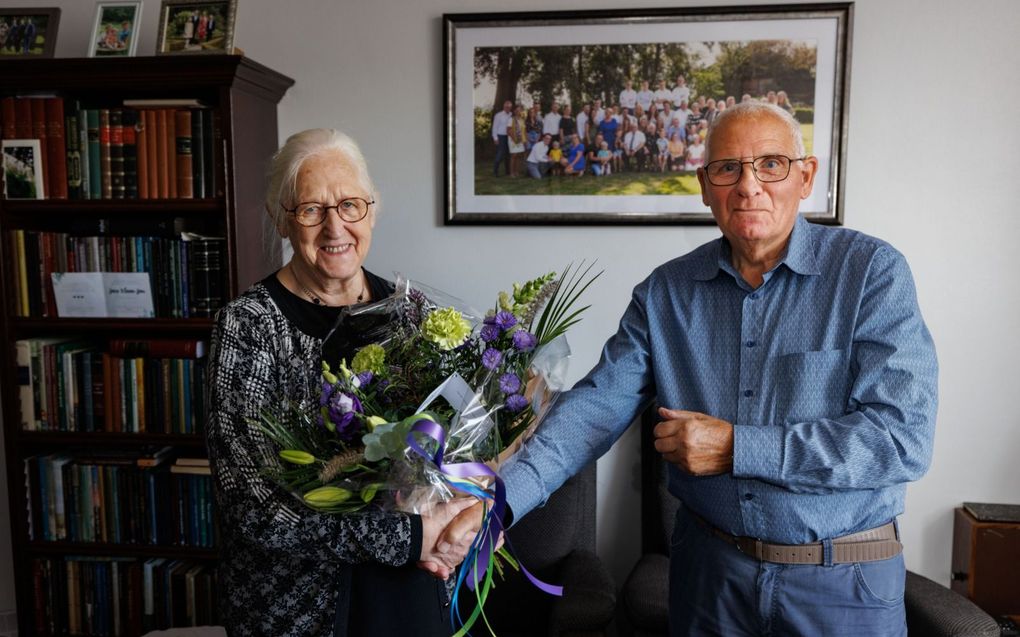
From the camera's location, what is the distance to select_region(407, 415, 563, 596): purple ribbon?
1108mm

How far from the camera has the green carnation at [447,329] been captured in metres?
1.19

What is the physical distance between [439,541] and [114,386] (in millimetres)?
1939

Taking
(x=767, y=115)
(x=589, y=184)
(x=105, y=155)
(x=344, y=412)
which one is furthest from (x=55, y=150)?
(x=767, y=115)

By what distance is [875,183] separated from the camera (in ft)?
8.64

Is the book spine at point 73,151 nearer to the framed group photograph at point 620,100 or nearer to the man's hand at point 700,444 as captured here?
the framed group photograph at point 620,100

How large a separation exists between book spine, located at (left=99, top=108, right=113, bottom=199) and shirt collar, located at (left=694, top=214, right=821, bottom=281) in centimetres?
211

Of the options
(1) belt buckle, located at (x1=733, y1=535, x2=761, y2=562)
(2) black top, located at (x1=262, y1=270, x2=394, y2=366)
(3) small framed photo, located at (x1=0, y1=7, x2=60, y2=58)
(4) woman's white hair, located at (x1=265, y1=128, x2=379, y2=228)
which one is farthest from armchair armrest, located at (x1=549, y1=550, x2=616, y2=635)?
(3) small framed photo, located at (x1=0, y1=7, x2=60, y2=58)

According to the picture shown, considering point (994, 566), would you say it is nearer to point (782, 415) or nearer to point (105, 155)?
point (782, 415)

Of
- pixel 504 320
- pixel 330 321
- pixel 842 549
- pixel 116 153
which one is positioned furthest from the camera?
pixel 116 153

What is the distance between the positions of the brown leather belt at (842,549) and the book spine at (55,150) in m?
2.53

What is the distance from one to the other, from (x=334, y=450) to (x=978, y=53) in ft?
8.35

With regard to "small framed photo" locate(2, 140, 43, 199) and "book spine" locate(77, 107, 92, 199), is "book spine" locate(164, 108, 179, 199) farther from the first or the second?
"small framed photo" locate(2, 140, 43, 199)

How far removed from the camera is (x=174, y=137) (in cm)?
258

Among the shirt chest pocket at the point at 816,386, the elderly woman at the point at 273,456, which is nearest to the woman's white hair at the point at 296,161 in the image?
the elderly woman at the point at 273,456
